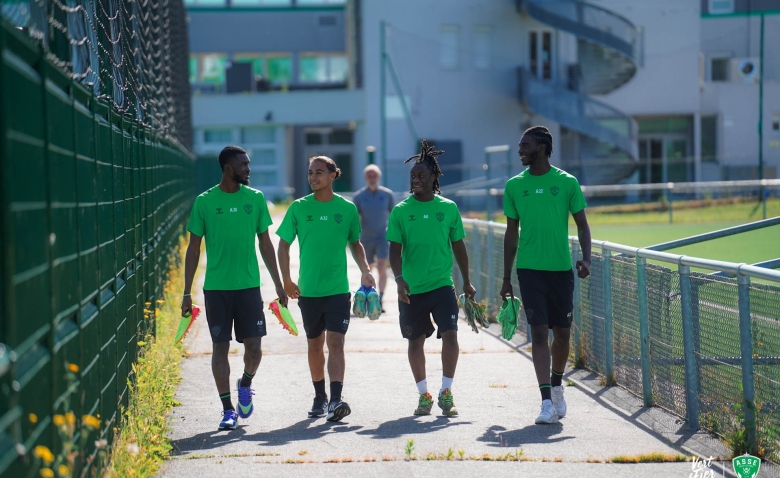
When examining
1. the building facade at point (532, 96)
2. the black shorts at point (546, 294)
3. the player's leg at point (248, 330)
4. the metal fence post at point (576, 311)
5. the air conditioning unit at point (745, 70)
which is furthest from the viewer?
the building facade at point (532, 96)

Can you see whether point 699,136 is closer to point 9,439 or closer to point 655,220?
point 655,220

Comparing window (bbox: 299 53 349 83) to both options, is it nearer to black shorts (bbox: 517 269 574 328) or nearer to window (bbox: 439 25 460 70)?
window (bbox: 439 25 460 70)

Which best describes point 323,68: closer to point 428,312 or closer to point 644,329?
point 428,312

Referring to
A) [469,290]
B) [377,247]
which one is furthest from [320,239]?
[377,247]

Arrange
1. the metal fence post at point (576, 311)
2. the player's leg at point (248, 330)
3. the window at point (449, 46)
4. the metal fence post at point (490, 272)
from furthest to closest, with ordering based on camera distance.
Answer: the window at point (449, 46), the metal fence post at point (490, 272), the metal fence post at point (576, 311), the player's leg at point (248, 330)

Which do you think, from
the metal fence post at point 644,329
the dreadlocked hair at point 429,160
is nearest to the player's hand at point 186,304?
the dreadlocked hair at point 429,160

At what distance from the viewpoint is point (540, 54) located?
45.4 meters

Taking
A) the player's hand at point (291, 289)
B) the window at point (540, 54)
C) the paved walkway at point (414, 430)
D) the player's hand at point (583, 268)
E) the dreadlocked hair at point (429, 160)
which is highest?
the window at point (540, 54)

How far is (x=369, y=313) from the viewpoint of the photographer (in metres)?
8.30

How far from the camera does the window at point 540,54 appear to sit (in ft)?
148

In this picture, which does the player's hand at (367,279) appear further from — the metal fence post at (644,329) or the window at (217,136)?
the window at (217,136)

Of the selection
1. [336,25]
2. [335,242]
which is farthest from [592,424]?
[336,25]

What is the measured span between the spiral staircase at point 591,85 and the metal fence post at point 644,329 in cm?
3268

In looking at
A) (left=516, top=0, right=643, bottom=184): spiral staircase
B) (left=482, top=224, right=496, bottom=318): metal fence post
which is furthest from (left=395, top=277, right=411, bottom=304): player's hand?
(left=516, top=0, right=643, bottom=184): spiral staircase
